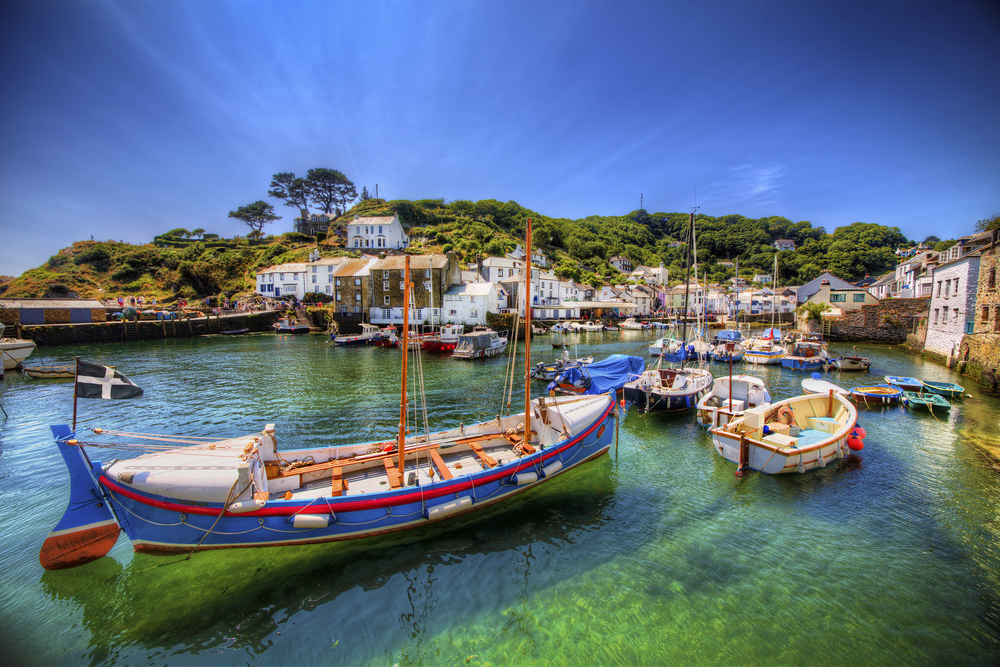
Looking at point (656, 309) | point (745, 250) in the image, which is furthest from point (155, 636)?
point (745, 250)

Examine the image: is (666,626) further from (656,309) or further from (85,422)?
(656,309)

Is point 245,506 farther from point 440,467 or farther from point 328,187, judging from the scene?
point 328,187

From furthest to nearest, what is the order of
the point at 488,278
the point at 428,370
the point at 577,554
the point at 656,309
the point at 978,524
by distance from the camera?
the point at 656,309 → the point at 488,278 → the point at 428,370 → the point at 978,524 → the point at 577,554

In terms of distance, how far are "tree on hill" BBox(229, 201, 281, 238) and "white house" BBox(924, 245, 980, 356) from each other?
13305cm

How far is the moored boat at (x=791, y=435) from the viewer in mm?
12984

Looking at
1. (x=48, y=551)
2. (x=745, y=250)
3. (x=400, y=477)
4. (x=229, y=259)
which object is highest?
(x=745, y=250)

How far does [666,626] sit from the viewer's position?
7168 millimetres

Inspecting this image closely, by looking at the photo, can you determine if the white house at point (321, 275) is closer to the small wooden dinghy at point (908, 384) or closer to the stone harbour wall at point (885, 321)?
the small wooden dinghy at point (908, 384)

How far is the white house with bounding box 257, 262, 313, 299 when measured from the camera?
72.1 m

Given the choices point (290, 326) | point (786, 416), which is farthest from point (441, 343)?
point (290, 326)

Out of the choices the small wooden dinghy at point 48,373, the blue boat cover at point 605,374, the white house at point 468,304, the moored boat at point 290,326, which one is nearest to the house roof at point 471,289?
the white house at point 468,304

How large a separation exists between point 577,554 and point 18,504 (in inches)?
680

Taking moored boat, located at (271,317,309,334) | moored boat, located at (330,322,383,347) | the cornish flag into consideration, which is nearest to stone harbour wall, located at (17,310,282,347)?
moored boat, located at (271,317,309,334)

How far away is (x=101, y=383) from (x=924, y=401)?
34923 mm
